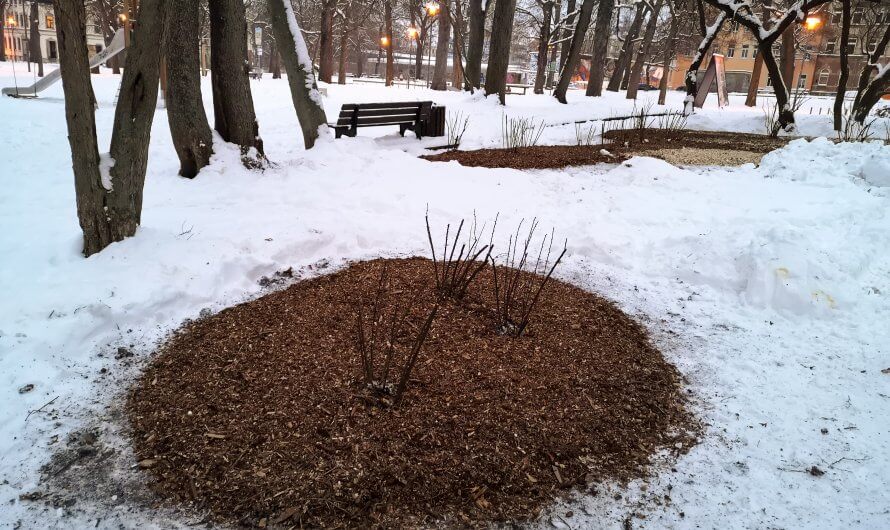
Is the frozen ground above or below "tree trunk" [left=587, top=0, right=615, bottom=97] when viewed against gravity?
below

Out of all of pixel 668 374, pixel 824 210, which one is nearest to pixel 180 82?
pixel 668 374

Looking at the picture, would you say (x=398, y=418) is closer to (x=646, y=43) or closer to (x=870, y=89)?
(x=870, y=89)

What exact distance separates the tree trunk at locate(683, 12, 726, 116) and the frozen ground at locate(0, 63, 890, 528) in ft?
25.2

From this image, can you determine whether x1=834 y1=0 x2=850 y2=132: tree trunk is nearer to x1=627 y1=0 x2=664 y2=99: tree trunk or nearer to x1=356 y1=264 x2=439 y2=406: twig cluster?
x1=627 y1=0 x2=664 y2=99: tree trunk

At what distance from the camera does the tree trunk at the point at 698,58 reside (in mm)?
13727

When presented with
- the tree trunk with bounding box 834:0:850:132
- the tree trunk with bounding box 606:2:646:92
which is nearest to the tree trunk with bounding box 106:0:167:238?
the tree trunk with bounding box 834:0:850:132

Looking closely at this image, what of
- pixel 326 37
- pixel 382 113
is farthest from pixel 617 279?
pixel 326 37

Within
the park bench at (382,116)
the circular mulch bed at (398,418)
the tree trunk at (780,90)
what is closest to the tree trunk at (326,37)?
the park bench at (382,116)

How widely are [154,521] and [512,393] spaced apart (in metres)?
1.75

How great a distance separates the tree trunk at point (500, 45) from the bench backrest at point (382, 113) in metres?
4.20

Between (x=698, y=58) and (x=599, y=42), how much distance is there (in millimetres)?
6280

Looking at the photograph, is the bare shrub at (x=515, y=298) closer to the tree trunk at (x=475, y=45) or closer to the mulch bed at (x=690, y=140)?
the mulch bed at (x=690, y=140)

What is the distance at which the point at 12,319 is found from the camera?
3113mm

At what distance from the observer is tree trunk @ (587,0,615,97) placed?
19.2 meters
